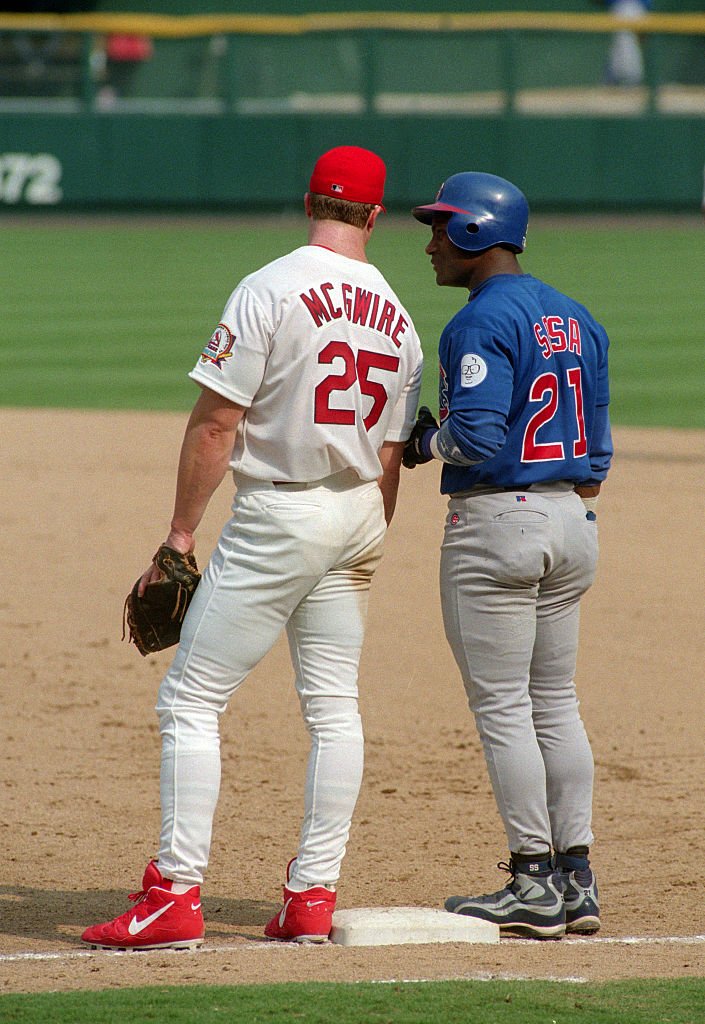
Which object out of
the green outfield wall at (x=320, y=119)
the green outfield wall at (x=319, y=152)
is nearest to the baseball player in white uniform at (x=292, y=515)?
the green outfield wall at (x=319, y=152)

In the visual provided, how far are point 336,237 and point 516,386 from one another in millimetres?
569

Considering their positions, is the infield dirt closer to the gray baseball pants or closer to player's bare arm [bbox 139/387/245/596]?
the gray baseball pants

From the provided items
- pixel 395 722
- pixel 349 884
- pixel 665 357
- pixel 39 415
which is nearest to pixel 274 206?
pixel 665 357

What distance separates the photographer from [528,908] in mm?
4078

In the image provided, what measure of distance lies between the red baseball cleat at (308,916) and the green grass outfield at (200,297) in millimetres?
7872

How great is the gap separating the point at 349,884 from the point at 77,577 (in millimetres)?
3415

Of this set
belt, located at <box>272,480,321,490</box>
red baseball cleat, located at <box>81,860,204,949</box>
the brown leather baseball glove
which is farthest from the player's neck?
red baseball cleat, located at <box>81,860,204,949</box>

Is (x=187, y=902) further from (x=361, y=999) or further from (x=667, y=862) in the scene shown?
(x=667, y=862)

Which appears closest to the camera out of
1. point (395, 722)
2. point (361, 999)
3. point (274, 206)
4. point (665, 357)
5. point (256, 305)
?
point (361, 999)

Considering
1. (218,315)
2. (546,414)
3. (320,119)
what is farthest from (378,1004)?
(320,119)

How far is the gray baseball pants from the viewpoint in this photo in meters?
3.93

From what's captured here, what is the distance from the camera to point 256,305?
12.1 feet

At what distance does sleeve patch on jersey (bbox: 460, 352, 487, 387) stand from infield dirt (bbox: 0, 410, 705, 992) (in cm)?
135

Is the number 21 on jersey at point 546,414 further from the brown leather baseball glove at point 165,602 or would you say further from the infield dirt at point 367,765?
the infield dirt at point 367,765
